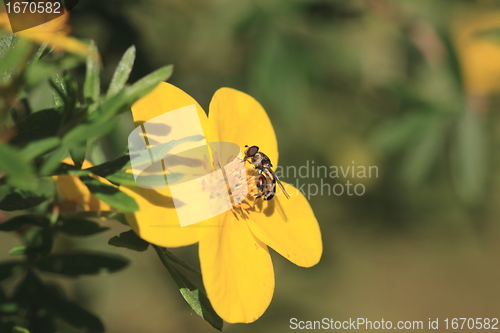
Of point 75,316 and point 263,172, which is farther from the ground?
point 263,172

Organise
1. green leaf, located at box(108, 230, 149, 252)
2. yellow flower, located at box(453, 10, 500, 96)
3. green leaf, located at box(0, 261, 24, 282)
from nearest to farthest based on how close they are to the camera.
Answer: green leaf, located at box(108, 230, 149, 252), green leaf, located at box(0, 261, 24, 282), yellow flower, located at box(453, 10, 500, 96)

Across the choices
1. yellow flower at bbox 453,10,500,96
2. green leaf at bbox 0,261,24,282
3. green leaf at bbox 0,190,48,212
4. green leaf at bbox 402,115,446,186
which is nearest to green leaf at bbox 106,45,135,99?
green leaf at bbox 0,190,48,212

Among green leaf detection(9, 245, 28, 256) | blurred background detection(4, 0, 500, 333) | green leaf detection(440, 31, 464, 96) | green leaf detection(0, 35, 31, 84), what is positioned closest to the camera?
green leaf detection(0, 35, 31, 84)

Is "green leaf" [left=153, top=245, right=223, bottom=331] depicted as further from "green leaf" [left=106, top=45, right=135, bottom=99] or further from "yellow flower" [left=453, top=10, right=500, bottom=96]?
"yellow flower" [left=453, top=10, right=500, bottom=96]

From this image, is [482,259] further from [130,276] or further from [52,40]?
[52,40]

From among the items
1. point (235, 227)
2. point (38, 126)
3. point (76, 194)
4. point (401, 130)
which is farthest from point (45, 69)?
point (401, 130)

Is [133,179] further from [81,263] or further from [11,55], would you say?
[81,263]

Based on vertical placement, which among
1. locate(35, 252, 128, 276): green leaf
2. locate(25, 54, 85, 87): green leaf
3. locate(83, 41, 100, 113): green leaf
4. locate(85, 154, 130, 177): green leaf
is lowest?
locate(35, 252, 128, 276): green leaf
